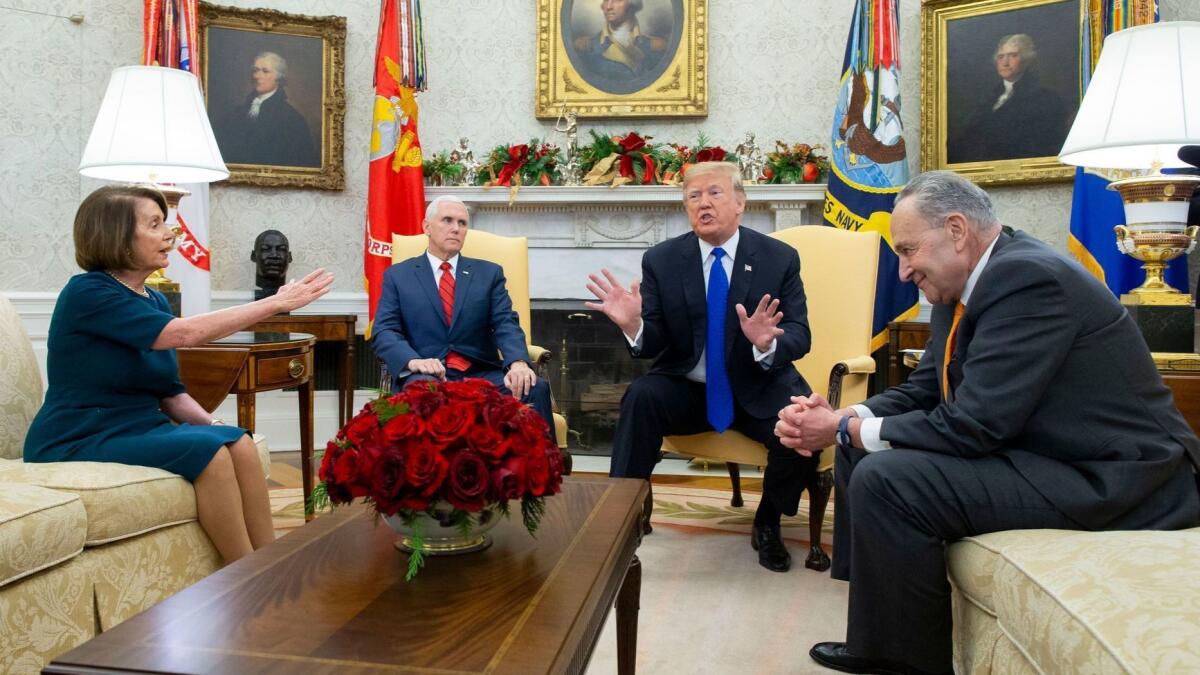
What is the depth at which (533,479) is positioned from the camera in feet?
5.02

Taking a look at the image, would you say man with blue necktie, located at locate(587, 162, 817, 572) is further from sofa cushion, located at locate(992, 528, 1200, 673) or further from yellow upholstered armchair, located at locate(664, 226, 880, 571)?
sofa cushion, located at locate(992, 528, 1200, 673)

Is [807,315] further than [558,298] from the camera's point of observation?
No

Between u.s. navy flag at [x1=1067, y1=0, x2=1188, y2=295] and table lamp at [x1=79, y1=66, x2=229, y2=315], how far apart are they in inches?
155

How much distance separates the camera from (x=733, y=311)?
327 cm

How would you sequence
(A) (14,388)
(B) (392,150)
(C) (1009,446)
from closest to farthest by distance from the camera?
(C) (1009,446) → (A) (14,388) → (B) (392,150)

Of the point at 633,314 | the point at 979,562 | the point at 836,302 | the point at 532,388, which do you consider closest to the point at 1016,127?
the point at 836,302

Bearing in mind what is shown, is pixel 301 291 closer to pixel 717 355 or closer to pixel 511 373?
pixel 511 373

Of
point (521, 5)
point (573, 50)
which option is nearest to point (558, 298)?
point (573, 50)

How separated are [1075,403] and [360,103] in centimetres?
495

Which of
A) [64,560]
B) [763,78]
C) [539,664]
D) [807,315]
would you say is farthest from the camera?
[763,78]

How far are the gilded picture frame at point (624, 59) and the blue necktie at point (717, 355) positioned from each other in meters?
2.43

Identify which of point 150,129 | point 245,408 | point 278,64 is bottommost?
point 245,408

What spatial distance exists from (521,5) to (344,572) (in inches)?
193

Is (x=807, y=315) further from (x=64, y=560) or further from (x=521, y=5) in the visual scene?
(x=521, y=5)
